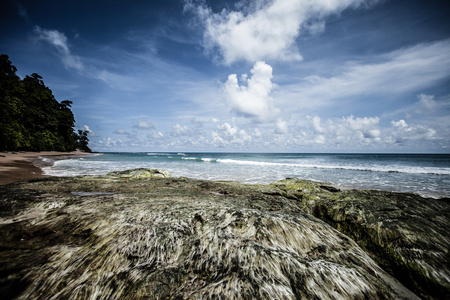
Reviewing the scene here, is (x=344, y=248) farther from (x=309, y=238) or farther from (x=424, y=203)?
(x=424, y=203)

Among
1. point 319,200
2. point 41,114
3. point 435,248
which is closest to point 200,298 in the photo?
point 435,248

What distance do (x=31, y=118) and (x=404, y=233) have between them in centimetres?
5974

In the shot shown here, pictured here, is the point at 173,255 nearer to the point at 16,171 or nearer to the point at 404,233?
the point at 404,233

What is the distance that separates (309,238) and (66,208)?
4556 mm

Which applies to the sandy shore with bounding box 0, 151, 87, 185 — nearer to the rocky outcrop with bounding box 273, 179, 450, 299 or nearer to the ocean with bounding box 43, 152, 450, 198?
the ocean with bounding box 43, 152, 450, 198

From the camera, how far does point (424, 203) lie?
15.4 ft

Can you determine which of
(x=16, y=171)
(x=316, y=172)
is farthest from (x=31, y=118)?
(x=316, y=172)

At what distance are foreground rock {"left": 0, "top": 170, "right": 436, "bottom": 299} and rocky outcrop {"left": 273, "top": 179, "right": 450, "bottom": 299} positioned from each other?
0.71 m

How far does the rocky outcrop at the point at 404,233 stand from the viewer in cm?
261

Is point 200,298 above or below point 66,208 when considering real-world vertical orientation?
below

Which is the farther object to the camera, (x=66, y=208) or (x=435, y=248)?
(x=66, y=208)

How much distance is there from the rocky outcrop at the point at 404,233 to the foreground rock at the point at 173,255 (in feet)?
2.32

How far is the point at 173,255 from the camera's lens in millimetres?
2395

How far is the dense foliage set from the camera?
24.3m
